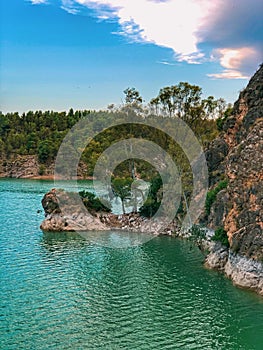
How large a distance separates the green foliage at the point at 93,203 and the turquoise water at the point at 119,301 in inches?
431

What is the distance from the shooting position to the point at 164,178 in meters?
52.7

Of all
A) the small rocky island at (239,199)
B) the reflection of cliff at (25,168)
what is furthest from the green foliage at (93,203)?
the reflection of cliff at (25,168)

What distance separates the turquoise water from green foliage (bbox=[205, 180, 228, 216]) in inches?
170

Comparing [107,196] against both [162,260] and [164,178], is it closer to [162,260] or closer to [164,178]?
[164,178]

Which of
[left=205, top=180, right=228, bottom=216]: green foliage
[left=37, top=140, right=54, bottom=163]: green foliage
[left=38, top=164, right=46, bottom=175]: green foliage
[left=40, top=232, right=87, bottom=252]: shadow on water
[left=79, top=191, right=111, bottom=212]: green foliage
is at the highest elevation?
[left=37, top=140, right=54, bottom=163]: green foliage

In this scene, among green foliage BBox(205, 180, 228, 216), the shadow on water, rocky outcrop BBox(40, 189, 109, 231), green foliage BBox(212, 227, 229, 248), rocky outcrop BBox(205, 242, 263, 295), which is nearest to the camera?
rocky outcrop BBox(205, 242, 263, 295)

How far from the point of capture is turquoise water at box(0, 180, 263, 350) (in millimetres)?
22875

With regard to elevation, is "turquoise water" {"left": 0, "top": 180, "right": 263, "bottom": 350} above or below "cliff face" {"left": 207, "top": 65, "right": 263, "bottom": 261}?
below

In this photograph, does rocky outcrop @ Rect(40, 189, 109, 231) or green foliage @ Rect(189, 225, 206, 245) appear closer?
green foliage @ Rect(189, 225, 206, 245)

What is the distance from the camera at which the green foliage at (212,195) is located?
4028cm

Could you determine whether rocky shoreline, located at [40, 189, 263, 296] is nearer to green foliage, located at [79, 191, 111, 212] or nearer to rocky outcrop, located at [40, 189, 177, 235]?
rocky outcrop, located at [40, 189, 177, 235]

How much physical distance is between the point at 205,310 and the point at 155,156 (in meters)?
33.0

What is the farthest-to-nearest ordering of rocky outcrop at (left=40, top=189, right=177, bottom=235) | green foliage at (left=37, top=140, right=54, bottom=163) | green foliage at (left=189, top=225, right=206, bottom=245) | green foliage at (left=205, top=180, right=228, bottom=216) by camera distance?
green foliage at (left=37, top=140, right=54, bottom=163), rocky outcrop at (left=40, top=189, right=177, bottom=235), green foliage at (left=189, top=225, right=206, bottom=245), green foliage at (left=205, top=180, right=228, bottom=216)

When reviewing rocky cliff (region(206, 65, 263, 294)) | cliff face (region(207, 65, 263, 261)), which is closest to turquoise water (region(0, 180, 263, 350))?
rocky cliff (region(206, 65, 263, 294))
